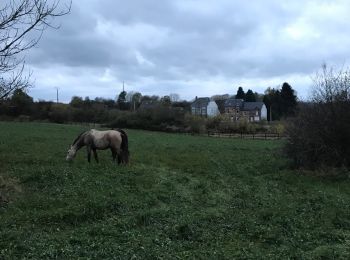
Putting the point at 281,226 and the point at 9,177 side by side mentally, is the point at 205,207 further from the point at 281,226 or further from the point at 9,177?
the point at 9,177

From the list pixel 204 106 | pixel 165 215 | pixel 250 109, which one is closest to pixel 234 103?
pixel 250 109

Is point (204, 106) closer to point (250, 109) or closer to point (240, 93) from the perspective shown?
point (240, 93)

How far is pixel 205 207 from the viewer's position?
14305mm

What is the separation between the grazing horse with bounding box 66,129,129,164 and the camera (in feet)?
75.3

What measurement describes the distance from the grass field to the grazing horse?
83.2 inches

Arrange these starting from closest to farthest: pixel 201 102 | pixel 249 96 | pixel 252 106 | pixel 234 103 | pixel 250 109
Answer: pixel 250 109 < pixel 252 106 < pixel 234 103 < pixel 201 102 < pixel 249 96

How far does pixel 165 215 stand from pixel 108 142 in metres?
11.3

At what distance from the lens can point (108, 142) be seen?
76.3 feet

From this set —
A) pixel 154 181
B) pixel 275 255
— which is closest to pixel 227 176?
pixel 154 181

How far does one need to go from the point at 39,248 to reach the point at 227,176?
44.7ft

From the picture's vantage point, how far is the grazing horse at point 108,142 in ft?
75.3

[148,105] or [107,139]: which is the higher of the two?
[148,105]

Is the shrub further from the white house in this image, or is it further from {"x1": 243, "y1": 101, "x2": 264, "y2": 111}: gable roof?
the white house

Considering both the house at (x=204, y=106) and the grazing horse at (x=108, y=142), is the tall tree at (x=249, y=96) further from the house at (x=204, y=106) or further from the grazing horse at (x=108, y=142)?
the grazing horse at (x=108, y=142)
